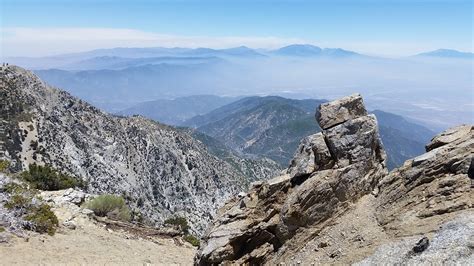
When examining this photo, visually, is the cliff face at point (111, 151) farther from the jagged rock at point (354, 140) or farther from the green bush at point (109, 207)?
the jagged rock at point (354, 140)

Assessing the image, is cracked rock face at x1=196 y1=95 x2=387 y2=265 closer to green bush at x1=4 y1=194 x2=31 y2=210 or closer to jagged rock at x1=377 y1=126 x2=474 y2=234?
jagged rock at x1=377 y1=126 x2=474 y2=234

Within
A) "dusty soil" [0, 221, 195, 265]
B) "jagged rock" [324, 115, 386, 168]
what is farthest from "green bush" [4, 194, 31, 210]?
"jagged rock" [324, 115, 386, 168]

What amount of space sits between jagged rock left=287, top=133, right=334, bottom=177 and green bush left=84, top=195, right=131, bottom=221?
1960cm

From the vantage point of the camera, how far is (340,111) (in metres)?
20.1

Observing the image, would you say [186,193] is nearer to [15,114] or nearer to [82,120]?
[82,120]

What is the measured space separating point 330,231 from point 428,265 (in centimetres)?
510

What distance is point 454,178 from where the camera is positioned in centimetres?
1484

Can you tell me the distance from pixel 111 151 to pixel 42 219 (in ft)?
277

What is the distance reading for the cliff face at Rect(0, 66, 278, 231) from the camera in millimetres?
86188

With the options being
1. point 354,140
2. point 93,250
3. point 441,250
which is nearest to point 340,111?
point 354,140

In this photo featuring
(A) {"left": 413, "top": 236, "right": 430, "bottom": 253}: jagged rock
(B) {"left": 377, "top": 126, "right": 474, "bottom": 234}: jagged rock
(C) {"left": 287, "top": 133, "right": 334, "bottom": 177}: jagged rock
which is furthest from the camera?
(C) {"left": 287, "top": 133, "right": 334, "bottom": 177}: jagged rock

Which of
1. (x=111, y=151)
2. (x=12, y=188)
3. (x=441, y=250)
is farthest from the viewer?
(x=111, y=151)

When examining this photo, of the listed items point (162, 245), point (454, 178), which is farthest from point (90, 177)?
point (454, 178)

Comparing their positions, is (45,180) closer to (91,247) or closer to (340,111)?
(91,247)
